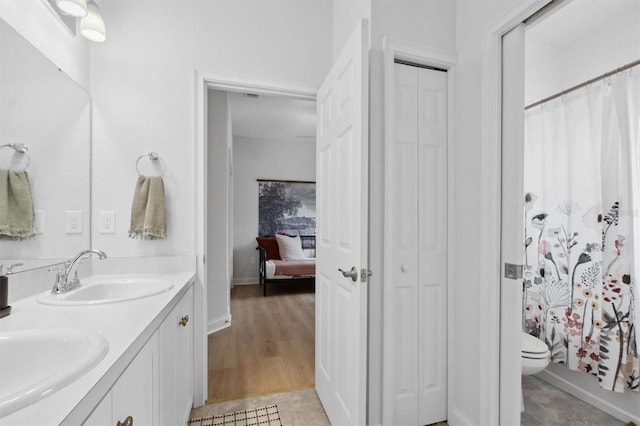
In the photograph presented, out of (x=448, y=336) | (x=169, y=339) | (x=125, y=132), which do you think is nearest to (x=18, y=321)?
(x=169, y=339)

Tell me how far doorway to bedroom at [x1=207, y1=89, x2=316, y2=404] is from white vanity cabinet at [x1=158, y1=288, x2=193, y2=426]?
1.31 ft

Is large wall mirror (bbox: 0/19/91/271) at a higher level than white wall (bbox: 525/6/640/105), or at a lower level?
lower

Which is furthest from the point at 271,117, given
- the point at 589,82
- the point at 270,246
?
the point at 589,82

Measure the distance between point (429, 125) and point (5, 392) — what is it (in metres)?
1.84

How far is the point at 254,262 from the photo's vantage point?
564cm

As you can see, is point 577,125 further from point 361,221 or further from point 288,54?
point 288,54

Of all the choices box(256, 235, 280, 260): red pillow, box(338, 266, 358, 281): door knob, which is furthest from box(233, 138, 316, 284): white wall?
box(338, 266, 358, 281): door knob

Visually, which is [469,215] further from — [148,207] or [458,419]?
[148,207]

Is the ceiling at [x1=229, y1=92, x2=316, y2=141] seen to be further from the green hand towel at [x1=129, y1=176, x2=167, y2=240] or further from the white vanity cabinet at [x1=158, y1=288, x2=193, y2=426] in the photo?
the white vanity cabinet at [x1=158, y1=288, x2=193, y2=426]

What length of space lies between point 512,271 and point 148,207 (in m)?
1.93

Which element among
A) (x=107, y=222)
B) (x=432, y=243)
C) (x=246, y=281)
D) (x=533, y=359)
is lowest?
(x=246, y=281)

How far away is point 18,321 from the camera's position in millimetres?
997

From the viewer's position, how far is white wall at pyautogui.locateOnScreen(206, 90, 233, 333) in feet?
10.6

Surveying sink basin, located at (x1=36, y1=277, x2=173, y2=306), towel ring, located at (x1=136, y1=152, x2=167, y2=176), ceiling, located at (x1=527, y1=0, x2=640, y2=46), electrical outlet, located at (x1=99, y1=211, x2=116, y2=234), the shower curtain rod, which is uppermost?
ceiling, located at (x1=527, y1=0, x2=640, y2=46)
